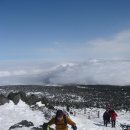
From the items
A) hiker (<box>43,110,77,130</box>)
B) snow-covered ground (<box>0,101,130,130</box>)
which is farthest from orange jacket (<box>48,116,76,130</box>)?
snow-covered ground (<box>0,101,130,130</box>)

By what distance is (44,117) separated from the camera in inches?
1222

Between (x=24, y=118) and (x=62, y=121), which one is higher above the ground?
(x=62, y=121)

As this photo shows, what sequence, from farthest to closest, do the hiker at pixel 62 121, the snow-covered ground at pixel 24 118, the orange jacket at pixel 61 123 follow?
the snow-covered ground at pixel 24 118 → the orange jacket at pixel 61 123 → the hiker at pixel 62 121

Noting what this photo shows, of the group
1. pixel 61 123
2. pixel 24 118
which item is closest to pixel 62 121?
pixel 61 123

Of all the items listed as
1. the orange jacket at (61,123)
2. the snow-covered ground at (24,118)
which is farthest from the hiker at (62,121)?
the snow-covered ground at (24,118)

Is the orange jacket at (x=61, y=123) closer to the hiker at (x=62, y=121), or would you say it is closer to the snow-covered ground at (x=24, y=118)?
the hiker at (x=62, y=121)

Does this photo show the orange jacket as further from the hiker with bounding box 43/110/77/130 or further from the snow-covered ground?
the snow-covered ground

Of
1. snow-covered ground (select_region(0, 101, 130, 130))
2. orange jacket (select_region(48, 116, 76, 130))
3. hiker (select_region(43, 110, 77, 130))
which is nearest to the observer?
hiker (select_region(43, 110, 77, 130))

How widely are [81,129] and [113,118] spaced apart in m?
5.09

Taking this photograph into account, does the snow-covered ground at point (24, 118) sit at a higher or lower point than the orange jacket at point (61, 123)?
lower

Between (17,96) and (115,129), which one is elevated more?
(17,96)

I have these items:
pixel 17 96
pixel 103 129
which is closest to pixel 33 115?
pixel 103 129

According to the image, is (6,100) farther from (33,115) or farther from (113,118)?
(113,118)

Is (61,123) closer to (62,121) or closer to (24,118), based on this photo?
(62,121)
